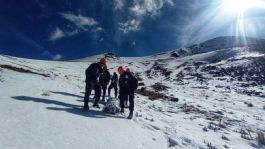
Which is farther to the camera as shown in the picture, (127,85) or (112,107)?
(127,85)

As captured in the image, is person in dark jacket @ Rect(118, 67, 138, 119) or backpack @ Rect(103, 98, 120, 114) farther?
person in dark jacket @ Rect(118, 67, 138, 119)

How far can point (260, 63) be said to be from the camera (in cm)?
10044

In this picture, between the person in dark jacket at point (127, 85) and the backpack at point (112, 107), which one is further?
the person in dark jacket at point (127, 85)

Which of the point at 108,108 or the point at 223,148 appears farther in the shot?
the point at 108,108

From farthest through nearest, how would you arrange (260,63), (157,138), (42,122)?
Answer: (260,63), (157,138), (42,122)

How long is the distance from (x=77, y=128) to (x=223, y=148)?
5.48m

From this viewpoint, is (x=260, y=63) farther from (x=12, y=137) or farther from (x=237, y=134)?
(x=12, y=137)

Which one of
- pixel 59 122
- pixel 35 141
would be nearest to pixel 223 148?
pixel 59 122

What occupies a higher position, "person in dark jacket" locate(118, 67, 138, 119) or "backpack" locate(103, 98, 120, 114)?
"person in dark jacket" locate(118, 67, 138, 119)

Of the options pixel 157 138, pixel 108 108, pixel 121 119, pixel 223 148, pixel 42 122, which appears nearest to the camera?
pixel 42 122

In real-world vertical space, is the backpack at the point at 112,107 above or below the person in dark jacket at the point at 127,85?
below

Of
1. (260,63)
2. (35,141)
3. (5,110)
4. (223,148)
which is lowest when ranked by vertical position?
(223,148)

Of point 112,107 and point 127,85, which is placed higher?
point 127,85

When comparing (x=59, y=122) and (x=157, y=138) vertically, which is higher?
(x=59, y=122)
